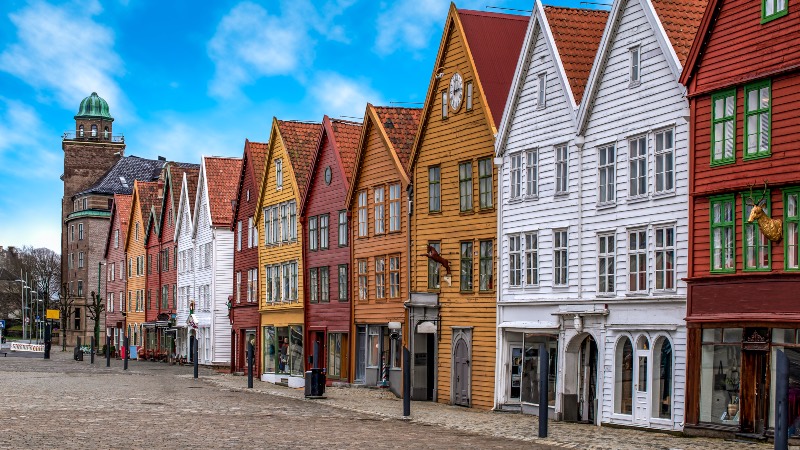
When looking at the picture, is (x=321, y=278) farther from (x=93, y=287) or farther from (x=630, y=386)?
(x=93, y=287)

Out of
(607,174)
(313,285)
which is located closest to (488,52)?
(607,174)

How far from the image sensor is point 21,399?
38.3m

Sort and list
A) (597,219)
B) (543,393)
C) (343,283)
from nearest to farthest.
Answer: (543,393) < (597,219) < (343,283)

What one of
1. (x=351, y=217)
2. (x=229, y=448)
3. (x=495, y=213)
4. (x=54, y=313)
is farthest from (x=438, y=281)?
(x=54, y=313)

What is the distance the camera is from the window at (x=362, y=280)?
49656 millimetres

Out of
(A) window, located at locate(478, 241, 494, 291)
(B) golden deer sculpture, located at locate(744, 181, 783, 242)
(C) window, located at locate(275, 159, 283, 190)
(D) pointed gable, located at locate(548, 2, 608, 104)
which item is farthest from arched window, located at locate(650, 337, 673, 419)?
(C) window, located at locate(275, 159, 283, 190)

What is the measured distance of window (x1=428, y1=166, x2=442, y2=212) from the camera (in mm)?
42719

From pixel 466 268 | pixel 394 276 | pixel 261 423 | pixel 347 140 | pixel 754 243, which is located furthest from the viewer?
pixel 347 140

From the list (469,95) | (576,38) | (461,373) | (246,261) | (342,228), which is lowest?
(461,373)

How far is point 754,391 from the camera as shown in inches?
1055

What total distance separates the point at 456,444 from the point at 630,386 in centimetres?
805

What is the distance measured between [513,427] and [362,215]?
20292mm

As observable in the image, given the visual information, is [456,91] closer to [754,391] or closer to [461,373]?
[461,373]

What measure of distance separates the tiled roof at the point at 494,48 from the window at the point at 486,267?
4.02m
